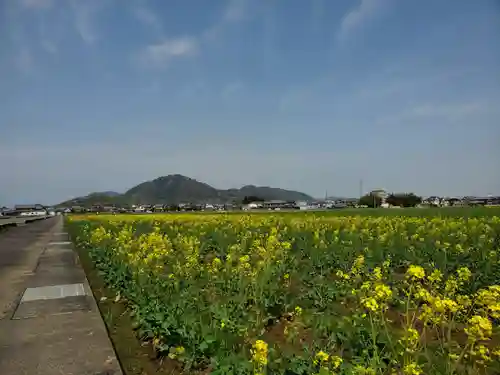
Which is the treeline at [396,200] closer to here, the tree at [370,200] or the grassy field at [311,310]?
the tree at [370,200]

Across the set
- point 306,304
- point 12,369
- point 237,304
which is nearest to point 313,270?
point 306,304

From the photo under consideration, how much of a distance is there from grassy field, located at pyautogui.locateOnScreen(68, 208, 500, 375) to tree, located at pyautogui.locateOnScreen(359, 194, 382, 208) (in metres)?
92.5

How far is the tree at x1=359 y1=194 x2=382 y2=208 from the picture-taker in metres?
99.4

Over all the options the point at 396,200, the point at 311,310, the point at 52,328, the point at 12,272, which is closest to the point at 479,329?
the point at 311,310

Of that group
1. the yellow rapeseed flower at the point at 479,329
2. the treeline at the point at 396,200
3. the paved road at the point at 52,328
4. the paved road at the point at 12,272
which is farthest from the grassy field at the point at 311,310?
the treeline at the point at 396,200

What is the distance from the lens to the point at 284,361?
350cm

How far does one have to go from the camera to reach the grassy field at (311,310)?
3.15 m

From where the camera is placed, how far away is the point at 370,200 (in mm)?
103875

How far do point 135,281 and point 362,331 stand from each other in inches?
153

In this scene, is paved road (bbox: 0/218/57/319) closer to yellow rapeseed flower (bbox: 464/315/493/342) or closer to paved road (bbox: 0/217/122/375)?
paved road (bbox: 0/217/122/375)

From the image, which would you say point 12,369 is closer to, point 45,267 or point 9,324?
point 9,324

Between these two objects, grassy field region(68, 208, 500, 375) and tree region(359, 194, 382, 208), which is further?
tree region(359, 194, 382, 208)

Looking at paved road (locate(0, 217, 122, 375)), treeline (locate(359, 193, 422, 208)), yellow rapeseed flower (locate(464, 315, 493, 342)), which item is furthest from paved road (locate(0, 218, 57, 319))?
treeline (locate(359, 193, 422, 208))

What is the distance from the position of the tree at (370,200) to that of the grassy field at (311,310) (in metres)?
92.5
